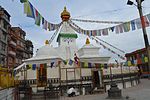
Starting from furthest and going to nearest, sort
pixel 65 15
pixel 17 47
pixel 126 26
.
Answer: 1. pixel 17 47
2. pixel 65 15
3. pixel 126 26

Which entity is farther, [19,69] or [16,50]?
[16,50]

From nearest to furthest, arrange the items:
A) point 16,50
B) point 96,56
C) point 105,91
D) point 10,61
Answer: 1. point 105,91
2. point 96,56
3. point 10,61
4. point 16,50

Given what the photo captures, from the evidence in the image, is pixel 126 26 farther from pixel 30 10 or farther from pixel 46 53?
pixel 46 53

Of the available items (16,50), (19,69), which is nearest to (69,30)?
(19,69)

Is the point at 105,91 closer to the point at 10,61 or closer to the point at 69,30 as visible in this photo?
the point at 69,30

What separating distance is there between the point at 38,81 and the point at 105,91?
625cm

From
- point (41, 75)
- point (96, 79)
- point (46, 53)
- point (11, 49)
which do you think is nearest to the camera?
point (41, 75)

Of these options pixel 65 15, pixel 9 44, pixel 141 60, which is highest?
pixel 65 15

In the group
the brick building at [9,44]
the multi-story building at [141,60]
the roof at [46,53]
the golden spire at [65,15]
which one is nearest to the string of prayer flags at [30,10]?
the roof at [46,53]

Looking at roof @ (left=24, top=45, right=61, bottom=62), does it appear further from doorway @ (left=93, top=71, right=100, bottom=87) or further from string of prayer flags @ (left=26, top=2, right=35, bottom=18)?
string of prayer flags @ (left=26, top=2, right=35, bottom=18)

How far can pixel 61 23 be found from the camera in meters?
27.3

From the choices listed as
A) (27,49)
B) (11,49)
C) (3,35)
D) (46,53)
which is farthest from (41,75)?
(27,49)

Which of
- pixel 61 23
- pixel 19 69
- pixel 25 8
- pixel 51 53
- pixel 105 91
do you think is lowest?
pixel 105 91

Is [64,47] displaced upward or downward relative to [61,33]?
downward
